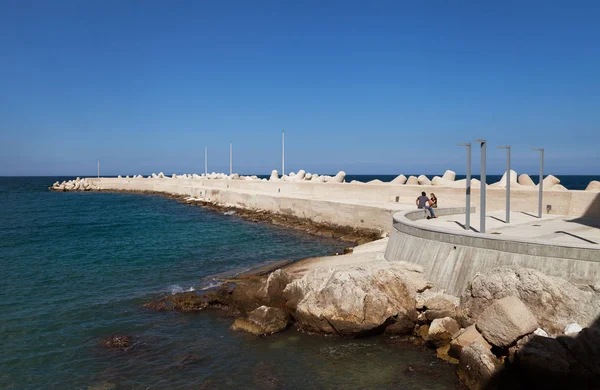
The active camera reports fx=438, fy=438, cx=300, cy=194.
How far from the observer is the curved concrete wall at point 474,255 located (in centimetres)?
763

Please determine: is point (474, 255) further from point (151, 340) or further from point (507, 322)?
point (151, 340)

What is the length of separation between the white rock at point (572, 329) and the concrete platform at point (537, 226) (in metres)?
2.14

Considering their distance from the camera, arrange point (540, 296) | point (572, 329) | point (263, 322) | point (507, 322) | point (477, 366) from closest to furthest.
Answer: point (477, 366) < point (572, 329) < point (507, 322) < point (540, 296) < point (263, 322)

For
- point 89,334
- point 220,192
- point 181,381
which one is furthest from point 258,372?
point 220,192

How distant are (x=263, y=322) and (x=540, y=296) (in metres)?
5.46

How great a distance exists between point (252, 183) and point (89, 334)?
108 ft

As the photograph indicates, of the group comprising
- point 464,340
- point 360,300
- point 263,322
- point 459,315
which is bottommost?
point 263,322

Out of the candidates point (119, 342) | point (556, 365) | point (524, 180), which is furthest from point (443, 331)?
point (524, 180)

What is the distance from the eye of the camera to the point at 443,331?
8414mm

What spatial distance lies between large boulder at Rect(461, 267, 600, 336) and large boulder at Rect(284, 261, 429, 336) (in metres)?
1.32

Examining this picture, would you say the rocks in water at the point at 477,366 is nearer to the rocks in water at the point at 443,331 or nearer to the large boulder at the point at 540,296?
the rocks in water at the point at 443,331

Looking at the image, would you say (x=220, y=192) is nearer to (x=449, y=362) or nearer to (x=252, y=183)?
(x=252, y=183)

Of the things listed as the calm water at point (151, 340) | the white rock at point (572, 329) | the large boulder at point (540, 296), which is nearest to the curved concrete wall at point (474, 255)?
the large boulder at point (540, 296)

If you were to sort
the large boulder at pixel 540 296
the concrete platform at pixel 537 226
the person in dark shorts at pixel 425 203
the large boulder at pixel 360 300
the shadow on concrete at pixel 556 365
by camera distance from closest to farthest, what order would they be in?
the shadow on concrete at pixel 556 365 → the large boulder at pixel 540 296 → the large boulder at pixel 360 300 → the concrete platform at pixel 537 226 → the person in dark shorts at pixel 425 203
